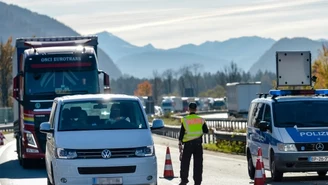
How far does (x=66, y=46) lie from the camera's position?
25.2m

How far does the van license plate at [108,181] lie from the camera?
13797 millimetres

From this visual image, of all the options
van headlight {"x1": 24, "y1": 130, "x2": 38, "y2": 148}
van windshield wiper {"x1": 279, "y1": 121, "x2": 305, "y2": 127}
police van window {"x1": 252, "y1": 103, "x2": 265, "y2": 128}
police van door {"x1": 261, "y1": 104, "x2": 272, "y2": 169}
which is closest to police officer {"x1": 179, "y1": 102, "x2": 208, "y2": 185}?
police van door {"x1": 261, "y1": 104, "x2": 272, "y2": 169}

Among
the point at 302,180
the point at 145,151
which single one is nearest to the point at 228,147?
the point at 302,180

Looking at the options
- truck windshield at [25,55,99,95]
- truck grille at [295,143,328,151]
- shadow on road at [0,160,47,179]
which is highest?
truck windshield at [25,55,99,95]

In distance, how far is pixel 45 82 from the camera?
76.4 feet

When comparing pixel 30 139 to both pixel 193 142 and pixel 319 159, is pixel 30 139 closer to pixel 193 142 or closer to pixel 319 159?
pixel 193 142

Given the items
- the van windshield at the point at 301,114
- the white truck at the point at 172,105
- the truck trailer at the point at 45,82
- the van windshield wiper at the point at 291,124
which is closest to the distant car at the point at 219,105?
the white truck at the point at 172,105

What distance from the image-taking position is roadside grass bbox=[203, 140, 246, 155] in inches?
1241

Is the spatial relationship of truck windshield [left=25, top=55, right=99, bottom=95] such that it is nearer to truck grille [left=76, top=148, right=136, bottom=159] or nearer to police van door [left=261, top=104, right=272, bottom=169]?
police van door [left=261, top=104, right=272, bottom=169]

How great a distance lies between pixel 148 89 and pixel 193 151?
17710 centimetres

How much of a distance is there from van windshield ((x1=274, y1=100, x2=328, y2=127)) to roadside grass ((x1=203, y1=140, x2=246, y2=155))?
39.4ft

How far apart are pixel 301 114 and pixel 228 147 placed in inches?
575

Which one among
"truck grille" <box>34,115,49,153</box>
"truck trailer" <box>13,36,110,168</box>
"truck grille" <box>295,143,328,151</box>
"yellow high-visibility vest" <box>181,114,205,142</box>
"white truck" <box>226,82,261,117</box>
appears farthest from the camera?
"white truck" <box>226,82,261,117</box>

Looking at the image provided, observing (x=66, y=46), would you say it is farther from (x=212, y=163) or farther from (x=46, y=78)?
(x=212, y=163)
